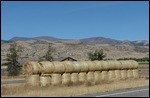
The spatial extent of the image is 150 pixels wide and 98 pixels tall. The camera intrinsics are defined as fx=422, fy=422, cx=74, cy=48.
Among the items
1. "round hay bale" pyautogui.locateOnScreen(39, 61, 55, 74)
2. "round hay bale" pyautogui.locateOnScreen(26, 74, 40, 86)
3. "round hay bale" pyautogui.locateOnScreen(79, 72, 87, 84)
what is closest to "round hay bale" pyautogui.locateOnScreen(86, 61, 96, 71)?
"round hay bale" pyautogui.locateOnScreen(79, 72, 87, 84)

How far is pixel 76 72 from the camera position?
29000 mm

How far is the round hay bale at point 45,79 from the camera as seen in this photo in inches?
1028

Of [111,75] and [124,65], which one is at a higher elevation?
[124,65]

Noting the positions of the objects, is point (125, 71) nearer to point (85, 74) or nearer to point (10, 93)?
point (85, 74)

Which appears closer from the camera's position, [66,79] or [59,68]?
[59,68]

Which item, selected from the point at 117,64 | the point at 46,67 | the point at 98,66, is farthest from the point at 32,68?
the point at 117,64

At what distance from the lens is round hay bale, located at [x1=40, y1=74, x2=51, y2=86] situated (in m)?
26.1

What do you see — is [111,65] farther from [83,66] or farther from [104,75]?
[83,66]

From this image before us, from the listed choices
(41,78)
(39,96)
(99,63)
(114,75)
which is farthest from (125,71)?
(39,96)

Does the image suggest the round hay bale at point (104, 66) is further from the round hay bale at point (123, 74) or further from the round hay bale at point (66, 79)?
the round hay bale at point (66, 79)

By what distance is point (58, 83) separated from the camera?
27.1 m

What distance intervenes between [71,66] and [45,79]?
2.79 m

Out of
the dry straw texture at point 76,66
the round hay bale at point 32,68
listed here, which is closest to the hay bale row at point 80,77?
the round hay bale at point 32,68

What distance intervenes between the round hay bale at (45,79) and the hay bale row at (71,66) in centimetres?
26
